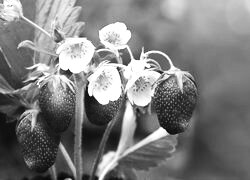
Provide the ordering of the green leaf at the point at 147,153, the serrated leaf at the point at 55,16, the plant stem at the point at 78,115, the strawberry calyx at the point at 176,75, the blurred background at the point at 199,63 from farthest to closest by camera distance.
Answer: the blurred background at the point at 199,63 → the green leaf at the point at 147,153 → the serrated leaf at the point at 55,16 → the plant stem at the point at 78,115 → the strawberry calyx at the point at 176,75

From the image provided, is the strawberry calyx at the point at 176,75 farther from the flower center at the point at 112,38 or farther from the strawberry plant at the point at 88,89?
the flower center at the point at 112,38

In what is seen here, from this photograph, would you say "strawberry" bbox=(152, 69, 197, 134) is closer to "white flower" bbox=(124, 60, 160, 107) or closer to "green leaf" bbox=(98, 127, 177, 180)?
"white flower" bbox=(124, 60, 160, 107)

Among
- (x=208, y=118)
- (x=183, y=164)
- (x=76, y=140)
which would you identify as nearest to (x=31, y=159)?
(x=76, y=140)

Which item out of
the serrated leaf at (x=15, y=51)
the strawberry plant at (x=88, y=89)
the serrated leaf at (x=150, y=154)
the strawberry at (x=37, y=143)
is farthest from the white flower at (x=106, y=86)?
the serrated leaf at (x=150, y=154)

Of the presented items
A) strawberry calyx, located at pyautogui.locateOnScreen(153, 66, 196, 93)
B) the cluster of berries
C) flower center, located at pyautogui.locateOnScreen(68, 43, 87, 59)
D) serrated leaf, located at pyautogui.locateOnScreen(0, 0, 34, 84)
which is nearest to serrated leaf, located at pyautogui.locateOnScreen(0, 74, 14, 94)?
serrated leaf, located at pyautogui.locateOnScreen(0, 0, 34, 84)

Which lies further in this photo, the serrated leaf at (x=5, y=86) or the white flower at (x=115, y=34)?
the serrated leaf at (x=5, y=86)

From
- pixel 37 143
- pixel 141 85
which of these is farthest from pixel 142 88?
pixel 37 143
